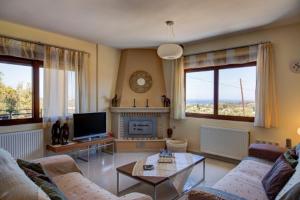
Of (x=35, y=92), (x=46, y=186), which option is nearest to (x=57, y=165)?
(x=46, y=186)

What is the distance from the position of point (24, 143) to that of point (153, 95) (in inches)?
112

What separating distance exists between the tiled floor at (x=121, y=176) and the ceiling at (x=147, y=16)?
2.47 m

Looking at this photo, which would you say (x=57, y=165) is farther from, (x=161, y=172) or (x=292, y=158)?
(x=292, y=158)

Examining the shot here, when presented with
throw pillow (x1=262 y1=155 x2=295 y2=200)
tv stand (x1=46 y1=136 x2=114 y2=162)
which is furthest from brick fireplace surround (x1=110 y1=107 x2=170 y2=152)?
throw pillow (x1=262 y1=155 x2=295 y2=200)

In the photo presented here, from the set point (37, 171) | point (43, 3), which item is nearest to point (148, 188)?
point (37, 171)

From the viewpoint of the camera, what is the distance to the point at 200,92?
174 inches

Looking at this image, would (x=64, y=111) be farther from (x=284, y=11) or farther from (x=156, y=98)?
(x=284, y=11)

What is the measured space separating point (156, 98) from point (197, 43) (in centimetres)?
161

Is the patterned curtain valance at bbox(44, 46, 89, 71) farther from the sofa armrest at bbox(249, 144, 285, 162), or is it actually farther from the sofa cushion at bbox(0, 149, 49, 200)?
the sofa armrest at bbox(249, 144, 285, 162)

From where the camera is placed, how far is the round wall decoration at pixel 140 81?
15.9 ft

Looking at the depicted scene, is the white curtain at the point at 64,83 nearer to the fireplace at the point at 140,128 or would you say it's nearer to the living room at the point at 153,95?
the living room at the point at 153,95

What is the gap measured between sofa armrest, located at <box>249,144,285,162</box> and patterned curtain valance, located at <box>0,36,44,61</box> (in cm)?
387

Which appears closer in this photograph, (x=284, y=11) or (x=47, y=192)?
(x=47, y=192)

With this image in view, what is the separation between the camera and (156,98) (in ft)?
16.0
